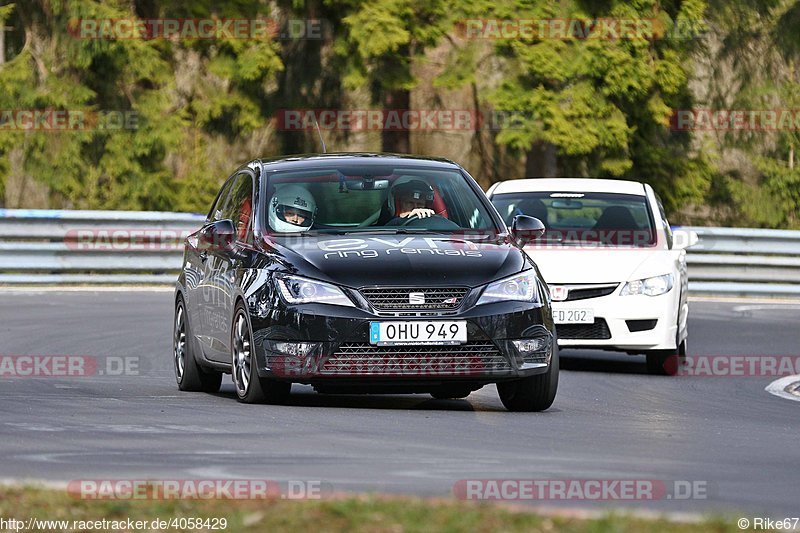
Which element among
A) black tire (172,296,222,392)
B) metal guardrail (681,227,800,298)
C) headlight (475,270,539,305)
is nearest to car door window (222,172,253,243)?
black tire (172,296,222,392)

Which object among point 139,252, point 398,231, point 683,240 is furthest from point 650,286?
point 139,252

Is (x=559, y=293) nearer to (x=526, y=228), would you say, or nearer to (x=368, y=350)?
(x=526, y=228)

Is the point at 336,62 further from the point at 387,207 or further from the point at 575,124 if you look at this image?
the point at 387,207

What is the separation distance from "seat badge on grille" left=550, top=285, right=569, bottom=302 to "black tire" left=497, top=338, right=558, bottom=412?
3613mm

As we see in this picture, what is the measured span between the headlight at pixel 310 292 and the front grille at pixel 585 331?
4700 mm

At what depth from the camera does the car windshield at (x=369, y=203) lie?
440 inches

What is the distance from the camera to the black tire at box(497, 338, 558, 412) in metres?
10.7

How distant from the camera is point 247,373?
10766 millimetres
